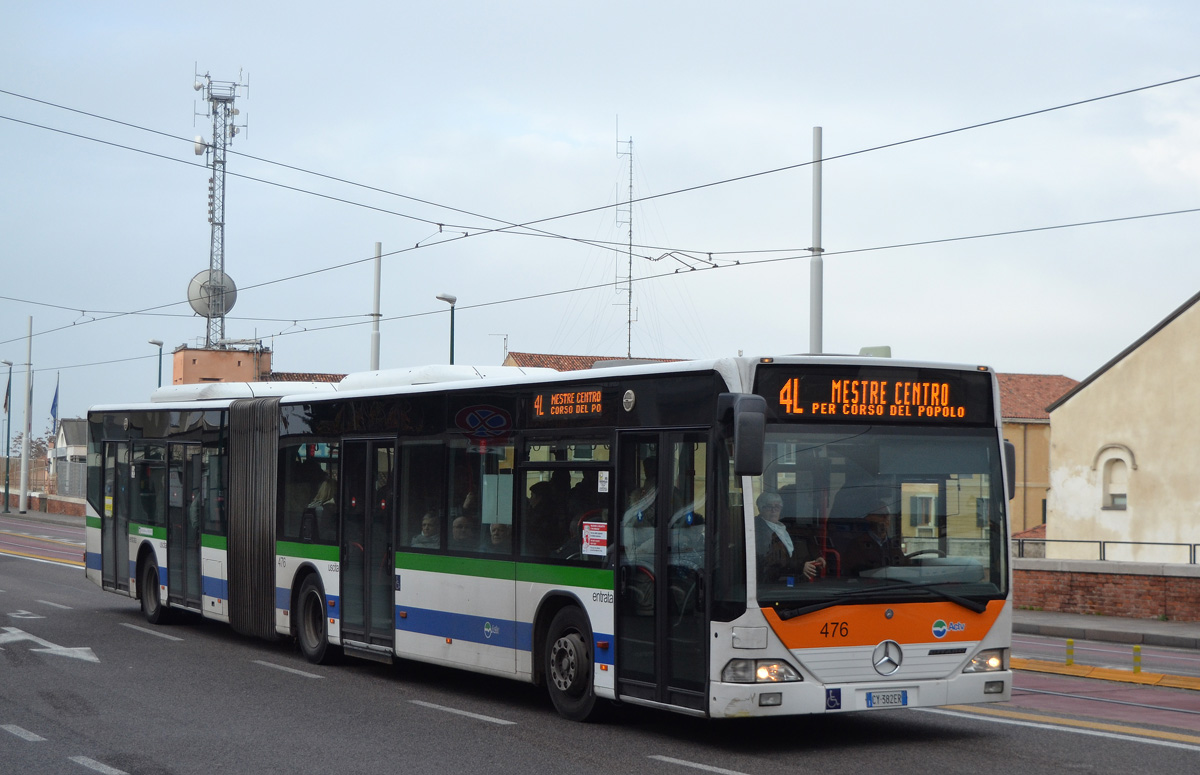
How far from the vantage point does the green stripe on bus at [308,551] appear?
14891 millimetres

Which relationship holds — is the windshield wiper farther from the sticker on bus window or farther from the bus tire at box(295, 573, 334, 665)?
the bus tire at box(295, 573, 334, 665)

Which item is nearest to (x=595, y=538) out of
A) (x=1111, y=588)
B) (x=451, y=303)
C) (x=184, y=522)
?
(x=184, y=522)

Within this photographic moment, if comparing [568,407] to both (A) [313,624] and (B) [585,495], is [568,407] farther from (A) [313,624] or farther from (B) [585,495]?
(A) [313,624]

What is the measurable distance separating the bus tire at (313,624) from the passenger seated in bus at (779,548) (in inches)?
276

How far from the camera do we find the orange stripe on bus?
9.34 metres

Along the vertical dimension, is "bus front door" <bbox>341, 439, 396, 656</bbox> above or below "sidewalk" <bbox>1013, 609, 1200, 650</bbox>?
above

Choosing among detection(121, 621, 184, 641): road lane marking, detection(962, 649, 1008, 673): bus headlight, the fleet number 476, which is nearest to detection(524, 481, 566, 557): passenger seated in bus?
the fleet number 476

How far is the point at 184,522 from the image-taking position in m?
18.5

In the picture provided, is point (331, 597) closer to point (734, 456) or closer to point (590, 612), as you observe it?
point (590, 612)

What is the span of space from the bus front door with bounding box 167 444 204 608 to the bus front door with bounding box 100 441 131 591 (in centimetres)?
172

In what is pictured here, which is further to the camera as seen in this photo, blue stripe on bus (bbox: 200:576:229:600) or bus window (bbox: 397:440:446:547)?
blue stripe on bus (bbox: 200:576:229:600)

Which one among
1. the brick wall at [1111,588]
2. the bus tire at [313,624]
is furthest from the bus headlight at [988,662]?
the brick wall at [1111,588]

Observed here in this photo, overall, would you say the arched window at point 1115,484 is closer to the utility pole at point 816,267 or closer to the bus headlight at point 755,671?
the utility pole at point 816,267

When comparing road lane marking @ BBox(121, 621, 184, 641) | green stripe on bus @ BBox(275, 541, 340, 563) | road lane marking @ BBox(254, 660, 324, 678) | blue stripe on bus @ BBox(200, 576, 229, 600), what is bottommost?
road lane marking @ BBox(121, 621, 184, 641)
